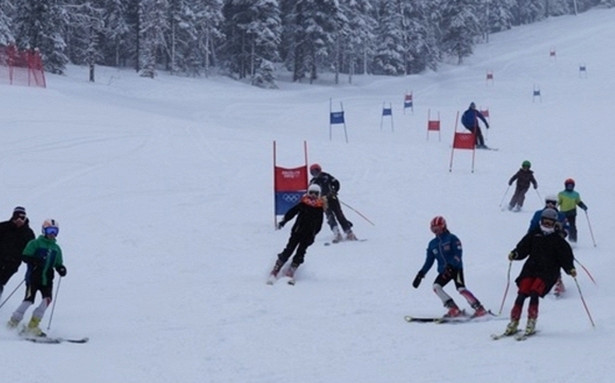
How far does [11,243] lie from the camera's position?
8.84 meters

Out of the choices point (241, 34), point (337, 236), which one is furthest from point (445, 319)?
point (241, 34)

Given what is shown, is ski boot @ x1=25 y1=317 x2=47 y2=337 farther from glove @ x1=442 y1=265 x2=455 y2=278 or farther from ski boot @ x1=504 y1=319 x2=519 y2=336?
ski boot @ x1=504 y1=319 x2=519 y2=336

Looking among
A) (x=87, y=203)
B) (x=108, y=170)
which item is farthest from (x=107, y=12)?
(x=87, y=203)

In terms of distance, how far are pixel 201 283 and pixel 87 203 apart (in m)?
6.07

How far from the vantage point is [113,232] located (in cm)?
1323

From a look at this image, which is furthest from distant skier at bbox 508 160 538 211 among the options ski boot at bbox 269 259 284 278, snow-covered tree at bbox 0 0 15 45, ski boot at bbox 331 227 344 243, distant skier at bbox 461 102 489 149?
snow-covered tree at bbox 0 0 15 45

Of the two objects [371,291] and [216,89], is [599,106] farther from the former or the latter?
[371,291]

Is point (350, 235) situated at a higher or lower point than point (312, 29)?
lower

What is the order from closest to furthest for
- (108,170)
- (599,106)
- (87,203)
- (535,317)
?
(535,317) < (87,203) < (108,170) < (599,106)

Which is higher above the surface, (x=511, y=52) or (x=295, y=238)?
(x=511, y=52)

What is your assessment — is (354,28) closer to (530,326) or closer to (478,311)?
(478,311)

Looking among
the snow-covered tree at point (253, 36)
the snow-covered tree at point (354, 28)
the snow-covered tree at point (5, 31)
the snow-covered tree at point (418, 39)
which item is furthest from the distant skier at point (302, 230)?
the snow-covered tree at point (418, 39)

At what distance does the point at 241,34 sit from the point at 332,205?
4425 centimetres

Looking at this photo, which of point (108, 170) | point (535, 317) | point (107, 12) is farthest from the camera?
point (107, 12)
